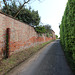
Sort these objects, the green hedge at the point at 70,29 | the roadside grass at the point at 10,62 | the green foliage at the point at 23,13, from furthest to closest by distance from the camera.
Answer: the green foliage at the point at 23,13 < the green hedge at the point at 70,29 < the roadside grass at the point at 10,62

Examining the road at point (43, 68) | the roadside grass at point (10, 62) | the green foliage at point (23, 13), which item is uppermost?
the green foliage at point (23, 13)

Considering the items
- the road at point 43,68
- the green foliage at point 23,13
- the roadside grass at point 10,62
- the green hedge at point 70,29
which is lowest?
the road at point 43,68

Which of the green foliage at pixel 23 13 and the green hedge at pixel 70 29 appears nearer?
the green hedge at pixel 70 29

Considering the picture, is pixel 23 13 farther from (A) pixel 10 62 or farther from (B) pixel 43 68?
(B) pixel 43 68

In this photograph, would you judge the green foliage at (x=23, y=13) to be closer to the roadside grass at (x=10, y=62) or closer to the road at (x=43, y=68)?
the roadside grass at (x=10, y=62)

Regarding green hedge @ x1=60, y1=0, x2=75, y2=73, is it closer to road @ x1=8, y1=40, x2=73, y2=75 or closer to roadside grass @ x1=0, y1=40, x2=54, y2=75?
road @ x1=8, y1=40, x2=73, y2=75

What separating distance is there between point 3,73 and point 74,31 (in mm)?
3733

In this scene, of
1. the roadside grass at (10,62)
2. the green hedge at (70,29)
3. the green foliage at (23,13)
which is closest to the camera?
the roadside grass at (10,62)

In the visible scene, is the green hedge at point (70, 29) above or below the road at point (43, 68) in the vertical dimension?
above

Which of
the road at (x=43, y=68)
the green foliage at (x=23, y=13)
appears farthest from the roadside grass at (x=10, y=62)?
the green foliage at (x=23, y=13)

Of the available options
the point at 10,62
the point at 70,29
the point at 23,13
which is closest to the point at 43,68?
the point at 10,62

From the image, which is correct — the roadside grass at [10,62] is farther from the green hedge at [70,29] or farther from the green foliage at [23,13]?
the green foliage at [23,13]

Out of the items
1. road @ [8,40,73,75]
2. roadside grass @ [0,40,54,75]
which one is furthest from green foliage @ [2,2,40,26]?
road @ [8,40,73,75]

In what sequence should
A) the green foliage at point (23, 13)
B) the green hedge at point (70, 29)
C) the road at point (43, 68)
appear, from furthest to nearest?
1. the green foliage at point (23, 13)
2. the green hedge at point (70, 29)
3. the road at point (43, 68)
